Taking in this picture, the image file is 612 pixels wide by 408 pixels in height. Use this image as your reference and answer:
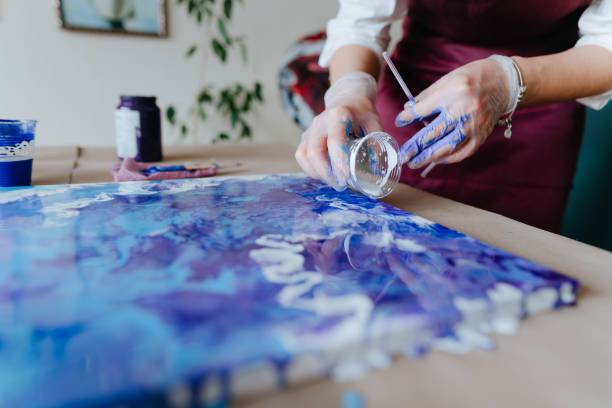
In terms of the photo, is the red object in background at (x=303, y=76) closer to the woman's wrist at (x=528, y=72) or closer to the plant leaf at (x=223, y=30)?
the plant leaf at (x=223, y=30)

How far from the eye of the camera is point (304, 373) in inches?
10.3

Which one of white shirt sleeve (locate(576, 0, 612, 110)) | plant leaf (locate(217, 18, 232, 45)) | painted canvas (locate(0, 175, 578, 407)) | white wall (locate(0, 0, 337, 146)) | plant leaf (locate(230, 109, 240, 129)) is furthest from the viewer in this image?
plant leaf (locate(230, 109, 240, 129))

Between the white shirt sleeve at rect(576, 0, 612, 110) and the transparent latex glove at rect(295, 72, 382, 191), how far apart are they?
437 millimetres

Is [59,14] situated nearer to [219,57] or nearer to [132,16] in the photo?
[132,16]

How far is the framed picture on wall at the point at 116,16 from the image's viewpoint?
2.06 m

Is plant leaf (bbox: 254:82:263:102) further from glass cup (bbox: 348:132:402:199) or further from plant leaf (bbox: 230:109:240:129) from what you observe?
glass cup (bbox: 348:132:402:199)

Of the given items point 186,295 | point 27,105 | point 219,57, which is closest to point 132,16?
point 219,57

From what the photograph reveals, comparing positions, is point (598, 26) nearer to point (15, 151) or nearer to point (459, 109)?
point (459, 109)

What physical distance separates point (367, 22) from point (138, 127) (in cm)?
60

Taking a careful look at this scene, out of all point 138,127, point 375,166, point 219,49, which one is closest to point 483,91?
point 375,166

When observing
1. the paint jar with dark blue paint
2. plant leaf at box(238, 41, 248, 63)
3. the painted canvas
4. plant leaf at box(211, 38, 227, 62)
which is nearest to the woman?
the painted canvas

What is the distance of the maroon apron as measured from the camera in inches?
36.1

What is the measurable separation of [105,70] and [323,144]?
1.97 m

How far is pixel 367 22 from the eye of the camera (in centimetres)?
98
